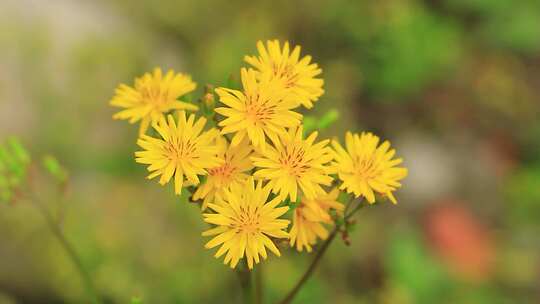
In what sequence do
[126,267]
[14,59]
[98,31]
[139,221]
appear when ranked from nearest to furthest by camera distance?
[126,267]
[139,221]
[14,59]
[98,31]

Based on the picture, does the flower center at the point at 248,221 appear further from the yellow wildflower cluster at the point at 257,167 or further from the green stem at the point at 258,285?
the green stem at the point at 258,285

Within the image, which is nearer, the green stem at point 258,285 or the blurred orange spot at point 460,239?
the green stem at point 258,285

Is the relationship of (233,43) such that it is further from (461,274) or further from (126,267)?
(461,274)

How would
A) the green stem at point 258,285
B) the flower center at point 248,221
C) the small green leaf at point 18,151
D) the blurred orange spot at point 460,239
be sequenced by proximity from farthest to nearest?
the blurred orange spot at point 460,239 → the small green leaf at point 18,151 → the green stem at point 258,285 → the flower center at point 248,221

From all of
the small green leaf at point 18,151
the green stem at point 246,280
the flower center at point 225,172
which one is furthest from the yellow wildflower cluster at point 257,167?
the small green leaf at point 18,151

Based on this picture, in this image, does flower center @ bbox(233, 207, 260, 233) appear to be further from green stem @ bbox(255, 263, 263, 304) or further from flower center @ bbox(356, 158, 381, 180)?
flower center @ bbox(356, 158, 381, 180)

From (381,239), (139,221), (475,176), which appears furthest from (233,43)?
(475,176)

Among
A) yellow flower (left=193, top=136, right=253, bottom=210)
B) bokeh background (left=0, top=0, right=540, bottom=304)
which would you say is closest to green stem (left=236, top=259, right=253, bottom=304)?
yellow flower (left=193, top=136, right=253, bottom=210)
